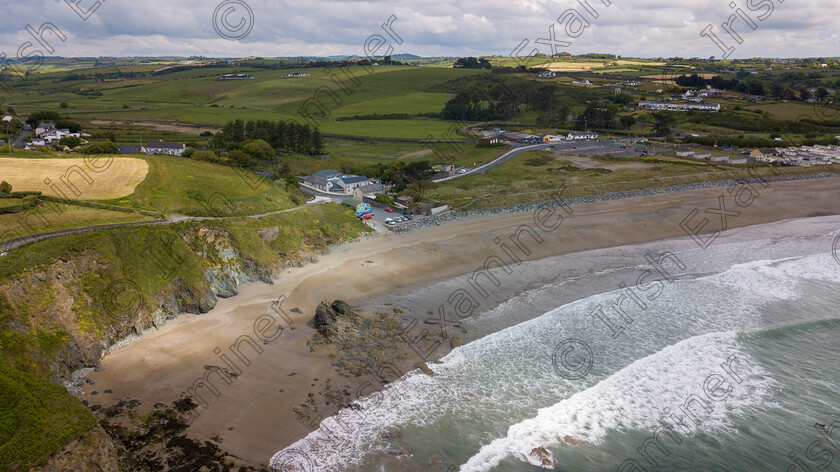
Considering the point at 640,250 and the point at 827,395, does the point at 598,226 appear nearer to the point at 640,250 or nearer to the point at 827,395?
the point at 640,250

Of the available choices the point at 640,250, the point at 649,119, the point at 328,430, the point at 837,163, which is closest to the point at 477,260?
the point at 640,250

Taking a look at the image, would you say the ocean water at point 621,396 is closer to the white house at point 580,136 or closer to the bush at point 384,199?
the bush at point 384,199

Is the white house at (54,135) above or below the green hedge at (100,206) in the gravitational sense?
above

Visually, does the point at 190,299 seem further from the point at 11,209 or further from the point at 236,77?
the point at 236,77

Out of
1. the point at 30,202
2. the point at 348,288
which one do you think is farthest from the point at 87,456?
the point at 30,202

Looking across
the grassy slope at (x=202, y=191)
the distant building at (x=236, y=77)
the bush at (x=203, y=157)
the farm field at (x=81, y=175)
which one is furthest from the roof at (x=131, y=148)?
the distant building at (x=236, y=77)

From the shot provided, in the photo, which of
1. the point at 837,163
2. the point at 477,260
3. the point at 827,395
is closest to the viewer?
the point at 827,395
